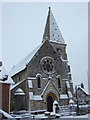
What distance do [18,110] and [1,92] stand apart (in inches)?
226

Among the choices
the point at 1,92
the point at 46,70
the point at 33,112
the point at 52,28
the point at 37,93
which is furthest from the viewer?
the point at 52,28

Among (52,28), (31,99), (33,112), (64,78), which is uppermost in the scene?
(52,28)

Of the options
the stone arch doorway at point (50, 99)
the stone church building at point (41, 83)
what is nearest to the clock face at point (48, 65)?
the stone church building at point (41, 83)

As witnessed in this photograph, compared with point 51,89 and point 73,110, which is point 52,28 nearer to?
point 51,89

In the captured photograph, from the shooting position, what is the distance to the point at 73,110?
23.9 metres

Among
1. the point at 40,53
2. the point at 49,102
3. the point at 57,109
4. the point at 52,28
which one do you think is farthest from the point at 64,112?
the point at 52,28

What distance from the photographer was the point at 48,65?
31078 millimetres

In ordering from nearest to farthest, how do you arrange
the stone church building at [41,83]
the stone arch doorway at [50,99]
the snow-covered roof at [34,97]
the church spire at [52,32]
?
the snow-covered roof at [34,97] < the stone church building at [41,83] < the stone arch doorway at [50,99] < the church spire at [52,32]

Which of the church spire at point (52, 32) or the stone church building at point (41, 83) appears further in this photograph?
the church spire at point (52, 32)

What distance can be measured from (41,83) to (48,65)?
337 cm

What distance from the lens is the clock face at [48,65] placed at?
30.4 meters

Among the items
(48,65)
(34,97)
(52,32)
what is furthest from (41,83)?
(52,32)

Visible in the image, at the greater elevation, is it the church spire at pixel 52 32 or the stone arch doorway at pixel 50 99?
the church spire at pixel 52 32

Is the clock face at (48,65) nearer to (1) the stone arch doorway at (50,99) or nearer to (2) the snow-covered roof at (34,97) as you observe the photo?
(1) the stone arch doorway at (50,99)
